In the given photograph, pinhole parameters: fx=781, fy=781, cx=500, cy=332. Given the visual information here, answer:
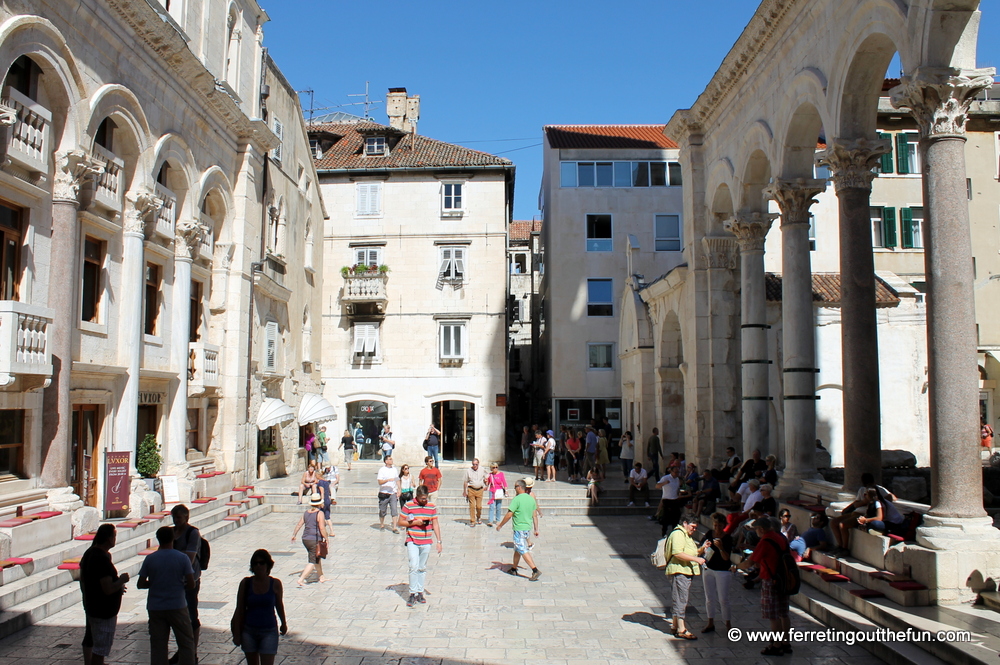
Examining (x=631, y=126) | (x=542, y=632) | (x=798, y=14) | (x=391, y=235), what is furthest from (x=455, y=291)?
(x=542, y=632)

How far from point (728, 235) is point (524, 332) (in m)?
38.2

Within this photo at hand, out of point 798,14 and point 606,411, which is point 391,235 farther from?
point 798,14

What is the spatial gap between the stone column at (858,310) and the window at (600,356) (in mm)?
21318

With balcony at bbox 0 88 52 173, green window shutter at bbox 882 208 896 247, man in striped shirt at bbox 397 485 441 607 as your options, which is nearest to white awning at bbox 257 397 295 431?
balcony at bbox 0 88 52 173

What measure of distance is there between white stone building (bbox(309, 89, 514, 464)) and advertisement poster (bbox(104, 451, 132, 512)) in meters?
17.8

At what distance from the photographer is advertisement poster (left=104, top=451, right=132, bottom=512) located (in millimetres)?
14445

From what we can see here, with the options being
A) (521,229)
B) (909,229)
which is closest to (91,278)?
(909,229)

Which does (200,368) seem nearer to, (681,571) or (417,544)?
(417,544)

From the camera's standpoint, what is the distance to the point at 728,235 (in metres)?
20.7

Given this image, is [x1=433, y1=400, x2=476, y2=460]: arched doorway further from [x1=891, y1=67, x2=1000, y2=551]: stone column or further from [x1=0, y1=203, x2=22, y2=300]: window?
[x1=891, y1=67, x2=1000, y2=551]: stone column

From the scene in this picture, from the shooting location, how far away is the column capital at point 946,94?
9.73m

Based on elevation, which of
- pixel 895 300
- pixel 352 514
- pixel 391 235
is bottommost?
pixel 352 514

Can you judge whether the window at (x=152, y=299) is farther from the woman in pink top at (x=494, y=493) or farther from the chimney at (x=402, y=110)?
the chimney at (x=402, y=110)

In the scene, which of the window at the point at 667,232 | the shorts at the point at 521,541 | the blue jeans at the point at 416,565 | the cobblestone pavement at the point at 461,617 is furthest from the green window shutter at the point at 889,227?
the blue jeans at the point at 416,565
